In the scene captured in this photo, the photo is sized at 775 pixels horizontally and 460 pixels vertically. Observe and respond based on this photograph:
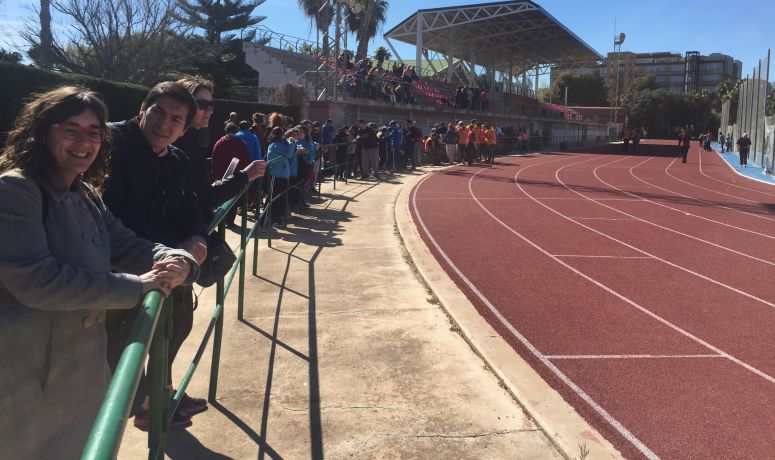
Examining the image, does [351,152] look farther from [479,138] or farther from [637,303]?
[637,303]

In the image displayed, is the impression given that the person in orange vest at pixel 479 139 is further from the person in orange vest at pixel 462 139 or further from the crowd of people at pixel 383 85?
the crowd of people at pixel 383 85

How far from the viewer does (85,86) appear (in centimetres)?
911

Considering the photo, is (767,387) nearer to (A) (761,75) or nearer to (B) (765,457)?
(B) (765,457)

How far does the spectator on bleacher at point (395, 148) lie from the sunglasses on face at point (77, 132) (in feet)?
61.3

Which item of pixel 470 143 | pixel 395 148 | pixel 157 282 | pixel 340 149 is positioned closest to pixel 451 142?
pixel 470 143

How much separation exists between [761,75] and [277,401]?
1270 inches

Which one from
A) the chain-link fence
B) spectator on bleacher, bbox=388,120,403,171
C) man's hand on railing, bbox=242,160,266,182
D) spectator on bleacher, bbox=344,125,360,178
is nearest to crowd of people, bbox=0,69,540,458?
man's hand on railing, bbox=242,160,266,182

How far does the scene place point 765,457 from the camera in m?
3.40

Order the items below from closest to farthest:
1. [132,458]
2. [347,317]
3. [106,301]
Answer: [106,301], [132,458], [347,317]

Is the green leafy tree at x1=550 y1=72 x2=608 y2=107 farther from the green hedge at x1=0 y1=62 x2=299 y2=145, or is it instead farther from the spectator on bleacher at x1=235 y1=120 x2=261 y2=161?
the spectator on bleacher at x1=235 y1=120 x2=261 y2=161

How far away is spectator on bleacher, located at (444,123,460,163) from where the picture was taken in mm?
25723

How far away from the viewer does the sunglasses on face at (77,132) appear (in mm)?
1954

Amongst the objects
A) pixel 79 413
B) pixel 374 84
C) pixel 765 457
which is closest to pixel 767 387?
pixel 765 457

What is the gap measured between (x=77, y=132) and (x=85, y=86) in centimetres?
812
